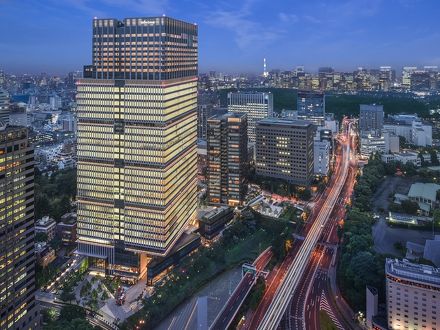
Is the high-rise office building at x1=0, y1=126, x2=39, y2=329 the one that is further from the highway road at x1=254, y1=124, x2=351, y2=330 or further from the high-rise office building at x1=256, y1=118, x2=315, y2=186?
the high-rise office building at x1=256, y1=118, x2=315, y2=186

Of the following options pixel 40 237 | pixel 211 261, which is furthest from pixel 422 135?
pixel 40 237

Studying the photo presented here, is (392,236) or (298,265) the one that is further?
(392,236)

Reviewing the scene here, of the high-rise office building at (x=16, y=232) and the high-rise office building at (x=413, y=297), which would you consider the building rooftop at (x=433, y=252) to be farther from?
the high-rise office building at (x=16, y=232)

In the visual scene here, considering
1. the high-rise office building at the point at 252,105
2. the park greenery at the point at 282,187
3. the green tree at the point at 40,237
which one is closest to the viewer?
the green tree at the point at 40,237

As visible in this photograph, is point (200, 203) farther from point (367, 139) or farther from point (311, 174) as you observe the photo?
point (367, 139)

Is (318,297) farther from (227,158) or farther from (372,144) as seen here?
(372,144)

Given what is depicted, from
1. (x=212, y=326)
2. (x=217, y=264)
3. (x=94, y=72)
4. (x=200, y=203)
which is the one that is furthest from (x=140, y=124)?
(x=200, y=203)

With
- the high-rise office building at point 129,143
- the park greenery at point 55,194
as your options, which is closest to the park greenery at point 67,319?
the high-rise office building at point 129,143
